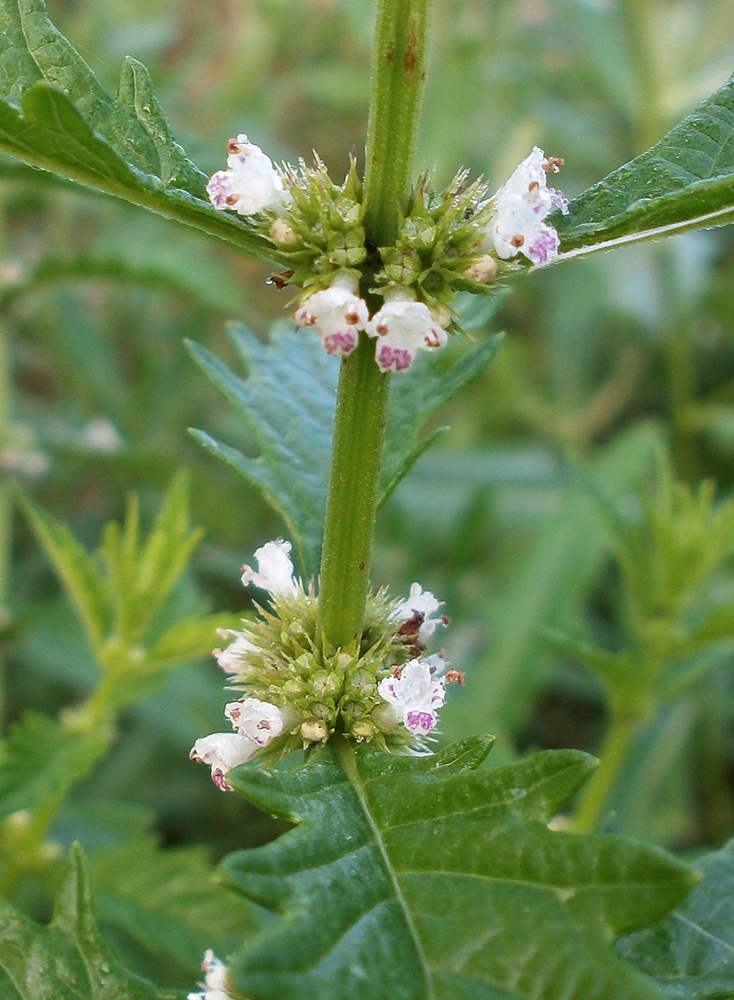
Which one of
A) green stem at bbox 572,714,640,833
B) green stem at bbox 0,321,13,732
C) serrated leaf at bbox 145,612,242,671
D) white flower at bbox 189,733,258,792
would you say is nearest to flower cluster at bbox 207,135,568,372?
white flower at bbox 189,733,258,792

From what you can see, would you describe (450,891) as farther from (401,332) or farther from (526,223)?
(526,223)

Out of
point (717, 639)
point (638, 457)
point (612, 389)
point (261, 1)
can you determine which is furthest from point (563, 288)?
point (717, 639)

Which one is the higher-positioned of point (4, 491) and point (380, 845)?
point (4, 491)

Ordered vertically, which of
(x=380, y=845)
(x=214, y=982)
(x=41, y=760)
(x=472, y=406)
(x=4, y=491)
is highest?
(x=472, y=406)

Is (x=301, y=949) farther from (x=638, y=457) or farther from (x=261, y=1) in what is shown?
(x=261, y=1)

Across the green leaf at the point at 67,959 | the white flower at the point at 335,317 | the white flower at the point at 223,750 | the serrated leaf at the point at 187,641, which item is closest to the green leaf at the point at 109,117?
the white flower at the point at 335,317

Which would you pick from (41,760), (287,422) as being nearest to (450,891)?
(287,422)
